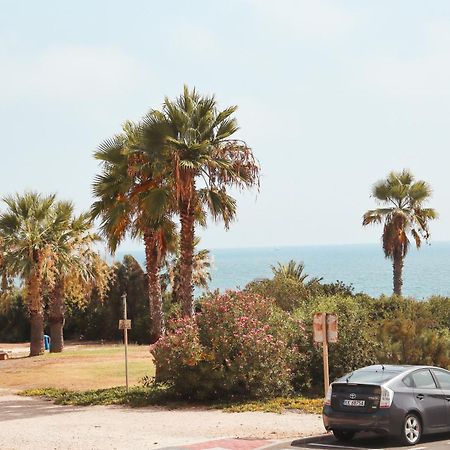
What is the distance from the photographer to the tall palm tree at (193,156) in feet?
88.4

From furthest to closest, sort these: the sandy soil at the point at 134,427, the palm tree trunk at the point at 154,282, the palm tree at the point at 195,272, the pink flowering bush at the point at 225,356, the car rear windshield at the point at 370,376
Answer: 1. the palm tree at the point at 195,272
2. the palm tree trunk at the point at 154,282
3. the pink flowering bush at the point at 225,356
4. the sandy soil at the point at 134,427
5. the car rear windshield at the point at 370,376

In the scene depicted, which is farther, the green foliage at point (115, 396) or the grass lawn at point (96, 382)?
the green foliage at point (115, 396)

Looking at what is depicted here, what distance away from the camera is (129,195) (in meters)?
30.9

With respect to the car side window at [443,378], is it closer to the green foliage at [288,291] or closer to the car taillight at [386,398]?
the car taillight at [386,398]

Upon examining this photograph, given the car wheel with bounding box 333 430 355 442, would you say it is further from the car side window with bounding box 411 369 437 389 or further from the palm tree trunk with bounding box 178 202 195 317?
the palm tree trunk with bounding box 178 202 195 317

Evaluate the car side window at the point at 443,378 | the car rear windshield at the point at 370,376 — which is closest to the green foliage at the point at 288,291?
the car side window at the point at 443,378

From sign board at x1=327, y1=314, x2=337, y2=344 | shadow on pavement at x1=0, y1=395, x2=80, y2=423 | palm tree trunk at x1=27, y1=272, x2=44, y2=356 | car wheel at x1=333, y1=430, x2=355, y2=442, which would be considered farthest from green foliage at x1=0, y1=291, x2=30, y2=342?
car wheel at x1=333, y1=430, x2=355, y2=442

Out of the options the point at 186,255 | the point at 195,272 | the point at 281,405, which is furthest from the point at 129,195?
the point at 195,272

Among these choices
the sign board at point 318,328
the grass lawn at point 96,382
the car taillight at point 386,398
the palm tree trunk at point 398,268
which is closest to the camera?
the car taillight at point 386,398

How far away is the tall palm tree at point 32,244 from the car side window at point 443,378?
25356 millimetres

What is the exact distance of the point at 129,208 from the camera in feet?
102

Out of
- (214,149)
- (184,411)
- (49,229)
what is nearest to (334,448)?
(184,411)

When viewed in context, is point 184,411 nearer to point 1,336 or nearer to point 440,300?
point 440,300

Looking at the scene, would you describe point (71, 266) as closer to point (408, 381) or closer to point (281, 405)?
point (281, 405)
